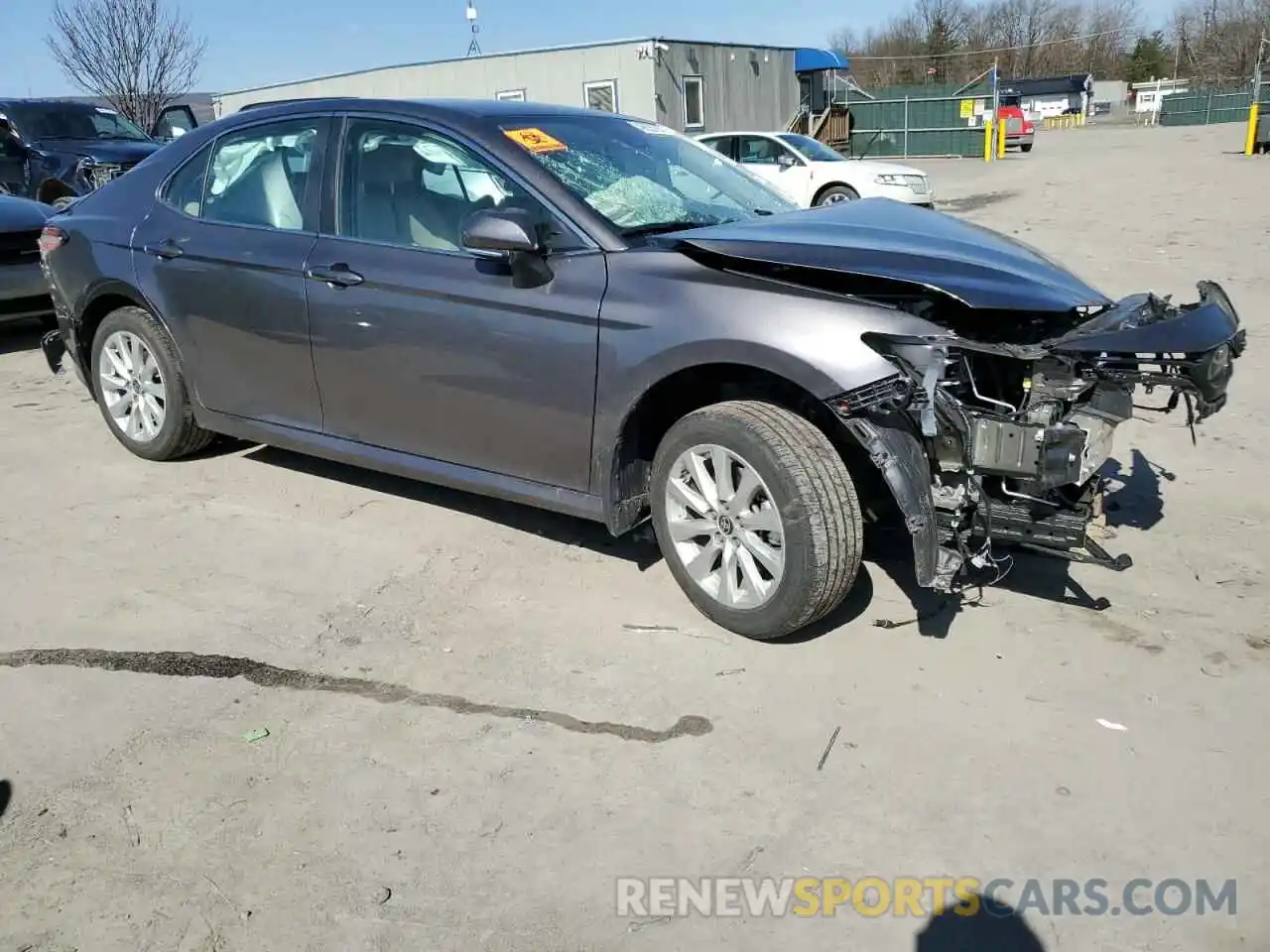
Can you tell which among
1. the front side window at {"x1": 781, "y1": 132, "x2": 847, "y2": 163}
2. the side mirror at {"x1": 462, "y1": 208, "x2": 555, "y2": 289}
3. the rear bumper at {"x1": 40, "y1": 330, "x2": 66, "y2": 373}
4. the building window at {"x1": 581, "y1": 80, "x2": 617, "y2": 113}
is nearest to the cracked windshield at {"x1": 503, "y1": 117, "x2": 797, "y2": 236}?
the side mirror at {"x1": 462, "y1": 208, "x2": 555, "y2": 289}

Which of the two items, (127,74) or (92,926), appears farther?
(127,74)

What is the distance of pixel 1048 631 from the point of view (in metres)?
3.64

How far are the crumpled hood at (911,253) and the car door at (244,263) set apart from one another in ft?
5.43

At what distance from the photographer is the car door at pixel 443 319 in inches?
147

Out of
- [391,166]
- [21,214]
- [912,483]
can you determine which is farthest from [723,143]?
[912,483]

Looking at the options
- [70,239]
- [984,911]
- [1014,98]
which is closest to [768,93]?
[1014,98]

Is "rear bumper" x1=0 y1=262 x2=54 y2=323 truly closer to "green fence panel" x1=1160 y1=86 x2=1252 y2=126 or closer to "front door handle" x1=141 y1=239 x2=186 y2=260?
"front door handle" x1=141 y1=239 x2=186 y2=260

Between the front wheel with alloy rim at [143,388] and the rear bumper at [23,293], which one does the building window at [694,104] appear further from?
the front wheel with alloy rim at [143,388]

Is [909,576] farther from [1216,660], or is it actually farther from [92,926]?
[92,926]

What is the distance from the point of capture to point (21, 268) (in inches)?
325

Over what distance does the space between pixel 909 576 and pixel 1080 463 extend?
1122 millimetres

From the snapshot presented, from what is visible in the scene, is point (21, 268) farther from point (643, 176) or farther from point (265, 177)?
point (643, 176)

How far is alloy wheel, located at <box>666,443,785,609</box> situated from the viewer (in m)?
3.45

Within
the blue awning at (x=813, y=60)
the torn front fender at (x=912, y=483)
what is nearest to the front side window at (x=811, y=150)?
the torn front fender at (x=912, y=483)
